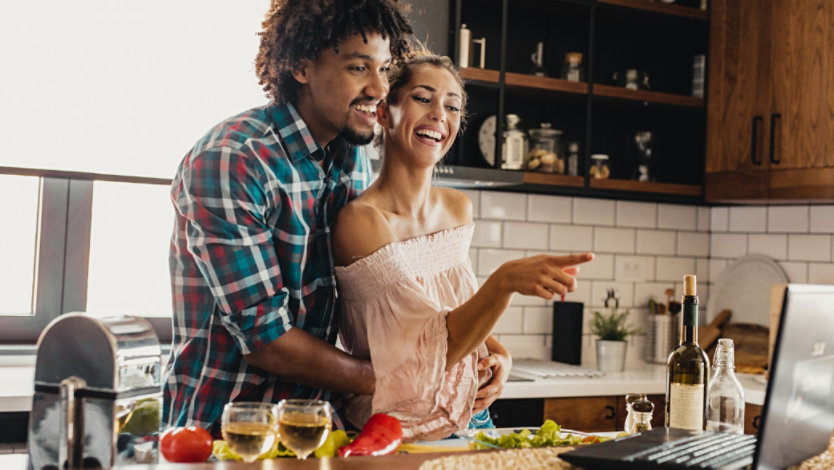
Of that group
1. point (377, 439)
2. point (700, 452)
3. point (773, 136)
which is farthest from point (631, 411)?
point (773, 136)

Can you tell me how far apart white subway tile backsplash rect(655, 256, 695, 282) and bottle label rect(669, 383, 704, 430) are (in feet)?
8.28

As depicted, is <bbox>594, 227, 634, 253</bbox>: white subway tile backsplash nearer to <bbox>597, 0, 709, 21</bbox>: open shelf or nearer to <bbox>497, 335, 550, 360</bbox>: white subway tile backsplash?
<bbox>497, 335, 550, 360</bbox>: white subway tile backsplash

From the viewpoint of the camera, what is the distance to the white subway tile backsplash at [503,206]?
3711 millimetres

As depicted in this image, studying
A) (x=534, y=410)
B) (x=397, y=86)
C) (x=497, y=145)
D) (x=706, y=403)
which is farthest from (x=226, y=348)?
(x=497, y=145)

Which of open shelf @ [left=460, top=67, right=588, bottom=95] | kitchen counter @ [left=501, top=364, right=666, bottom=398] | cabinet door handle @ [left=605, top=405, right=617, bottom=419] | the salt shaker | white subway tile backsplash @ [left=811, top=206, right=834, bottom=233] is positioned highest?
open shelf @ [left=460, top=67, right=588, bottom=95]

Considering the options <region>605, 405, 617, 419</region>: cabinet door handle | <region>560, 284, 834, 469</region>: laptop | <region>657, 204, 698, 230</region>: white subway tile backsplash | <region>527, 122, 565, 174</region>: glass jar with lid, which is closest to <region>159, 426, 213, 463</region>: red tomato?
<region>560, 284, 834, 469</region>: laptop

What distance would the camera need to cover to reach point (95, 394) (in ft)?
3.90

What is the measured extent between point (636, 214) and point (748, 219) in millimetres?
505

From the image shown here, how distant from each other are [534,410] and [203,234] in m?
1.72

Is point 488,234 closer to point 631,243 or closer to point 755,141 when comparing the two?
point 631,243

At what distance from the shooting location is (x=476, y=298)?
181 centimetres

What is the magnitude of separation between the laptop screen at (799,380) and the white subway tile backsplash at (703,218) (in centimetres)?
289

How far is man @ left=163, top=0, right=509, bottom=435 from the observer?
5.88ft

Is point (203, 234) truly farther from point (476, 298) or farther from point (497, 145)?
point (497, 145)
